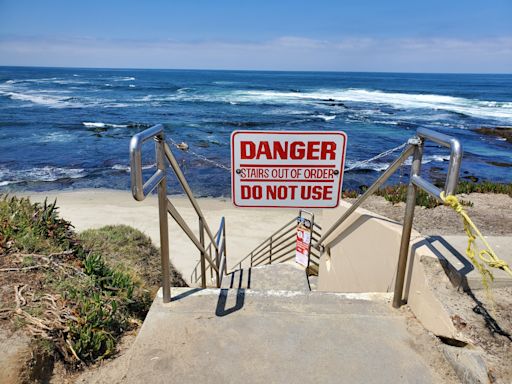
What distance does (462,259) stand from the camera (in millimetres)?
2701

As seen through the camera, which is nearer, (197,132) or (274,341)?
(274,341)

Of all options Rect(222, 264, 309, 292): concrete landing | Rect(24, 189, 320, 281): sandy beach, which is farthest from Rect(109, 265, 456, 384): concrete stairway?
Rect(24, 189, 320, 281): sandy beach

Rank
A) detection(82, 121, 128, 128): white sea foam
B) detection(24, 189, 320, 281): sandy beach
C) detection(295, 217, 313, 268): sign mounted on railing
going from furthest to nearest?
1. detection(82, 121, 128, 128): white sea foam
2. detection(24, 189, 320, 281): sandy beach
3. detection(295, 217, 313, 268): sign mounted on railing

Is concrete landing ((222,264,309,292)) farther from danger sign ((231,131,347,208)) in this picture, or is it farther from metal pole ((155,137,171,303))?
metal pole ((155,137,171,303))

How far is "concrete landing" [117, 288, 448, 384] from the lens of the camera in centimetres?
218

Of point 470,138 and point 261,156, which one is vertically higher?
point 261,156

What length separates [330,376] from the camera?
2.17 metres

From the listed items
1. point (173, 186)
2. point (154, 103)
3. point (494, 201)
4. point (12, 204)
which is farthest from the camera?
point (154, 103)

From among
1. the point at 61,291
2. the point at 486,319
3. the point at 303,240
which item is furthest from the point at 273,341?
the point at 303,240

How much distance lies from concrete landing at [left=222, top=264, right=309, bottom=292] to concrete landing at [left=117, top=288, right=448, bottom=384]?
10.7ft

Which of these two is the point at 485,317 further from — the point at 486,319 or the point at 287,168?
the point at 287,168

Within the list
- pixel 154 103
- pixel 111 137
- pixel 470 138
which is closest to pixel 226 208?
pixel 111 137

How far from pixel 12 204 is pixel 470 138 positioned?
2948 cm

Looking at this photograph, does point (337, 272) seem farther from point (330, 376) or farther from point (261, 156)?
point (330, 376)
